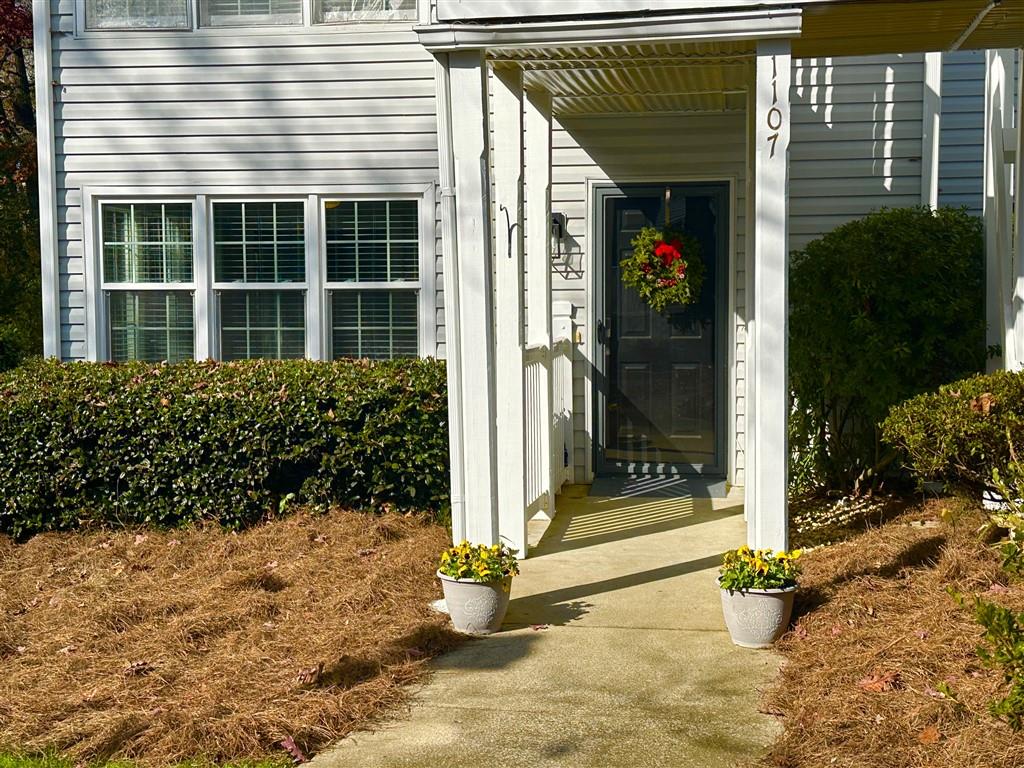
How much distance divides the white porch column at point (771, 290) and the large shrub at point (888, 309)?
2010 millimetres

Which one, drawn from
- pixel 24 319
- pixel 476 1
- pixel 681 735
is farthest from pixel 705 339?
pixel 24 319

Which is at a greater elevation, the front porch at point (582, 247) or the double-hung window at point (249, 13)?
the double-hung window at point (249, 13)

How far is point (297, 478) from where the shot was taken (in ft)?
23.4

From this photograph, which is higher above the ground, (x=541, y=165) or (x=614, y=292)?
(x=541, y=165)

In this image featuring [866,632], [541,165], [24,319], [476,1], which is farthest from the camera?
[24,319]

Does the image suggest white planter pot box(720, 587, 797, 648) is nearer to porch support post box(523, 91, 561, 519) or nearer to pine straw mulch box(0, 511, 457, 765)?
pine straw mulch box(0, 511, 457, 765)

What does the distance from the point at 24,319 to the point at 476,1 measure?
9.07m

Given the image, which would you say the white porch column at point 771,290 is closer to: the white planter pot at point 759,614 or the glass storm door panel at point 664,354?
the white planter pot at point 759,614

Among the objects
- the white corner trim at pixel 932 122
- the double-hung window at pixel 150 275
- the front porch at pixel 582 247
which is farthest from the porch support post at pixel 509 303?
the white corner trim at pixel 932 122

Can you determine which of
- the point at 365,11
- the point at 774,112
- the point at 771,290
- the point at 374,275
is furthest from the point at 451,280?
the point at 365,11

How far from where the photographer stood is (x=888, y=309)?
6.97 m

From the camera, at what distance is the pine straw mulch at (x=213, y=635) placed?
4.04 meters

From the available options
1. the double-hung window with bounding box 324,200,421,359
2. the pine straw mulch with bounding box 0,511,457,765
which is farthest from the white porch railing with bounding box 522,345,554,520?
the double-hung window with bounding box 324,200,421,359

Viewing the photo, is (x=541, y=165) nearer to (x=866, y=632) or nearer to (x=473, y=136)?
(x=473, y=136)
